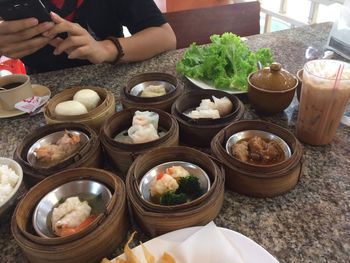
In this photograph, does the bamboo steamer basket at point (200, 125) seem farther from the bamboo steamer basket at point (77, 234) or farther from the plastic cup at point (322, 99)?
the bamboo steamer basket at point (77, 234)

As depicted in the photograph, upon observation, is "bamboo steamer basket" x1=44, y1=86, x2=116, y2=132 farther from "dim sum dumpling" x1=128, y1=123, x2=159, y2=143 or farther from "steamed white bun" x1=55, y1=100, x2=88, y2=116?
"dim sum dumpling" x1=128, y1=123, x2=159, y2=143

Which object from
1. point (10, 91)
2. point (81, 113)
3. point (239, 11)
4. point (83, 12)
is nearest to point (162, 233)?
point (81, 113)

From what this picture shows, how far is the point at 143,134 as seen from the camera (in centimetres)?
118

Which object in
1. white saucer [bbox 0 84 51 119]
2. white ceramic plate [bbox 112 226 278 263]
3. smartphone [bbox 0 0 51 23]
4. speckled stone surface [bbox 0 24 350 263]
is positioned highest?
smartphone [bbox 0 0 51 23]

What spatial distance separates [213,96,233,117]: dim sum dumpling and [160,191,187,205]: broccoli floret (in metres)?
0.51

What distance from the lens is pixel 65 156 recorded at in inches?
45.8

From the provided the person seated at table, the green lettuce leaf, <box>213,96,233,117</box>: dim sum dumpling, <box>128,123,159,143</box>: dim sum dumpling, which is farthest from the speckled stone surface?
the person seated at table

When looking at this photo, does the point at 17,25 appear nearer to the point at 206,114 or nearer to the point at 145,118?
the point at 145,118

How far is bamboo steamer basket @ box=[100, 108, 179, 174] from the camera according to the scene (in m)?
1.13

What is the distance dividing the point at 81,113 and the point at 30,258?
0.66 meters

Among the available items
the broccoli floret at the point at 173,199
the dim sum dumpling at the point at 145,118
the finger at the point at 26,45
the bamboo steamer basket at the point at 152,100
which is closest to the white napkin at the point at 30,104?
the finger at the point at 26,45

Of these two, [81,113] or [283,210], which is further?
[81,113]

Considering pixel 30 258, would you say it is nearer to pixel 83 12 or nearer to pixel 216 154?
pixel 216 154

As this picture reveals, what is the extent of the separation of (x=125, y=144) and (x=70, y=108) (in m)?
0.39
